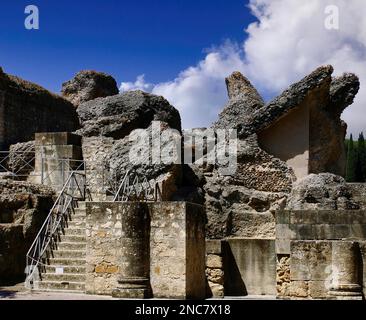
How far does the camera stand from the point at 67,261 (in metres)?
14.7

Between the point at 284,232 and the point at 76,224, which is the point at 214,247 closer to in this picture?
the point at 284,232

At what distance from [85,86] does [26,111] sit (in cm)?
701

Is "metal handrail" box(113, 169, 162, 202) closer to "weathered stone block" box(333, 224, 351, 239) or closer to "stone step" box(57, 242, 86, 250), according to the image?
"stone step" box(57, 242, 86, 250)

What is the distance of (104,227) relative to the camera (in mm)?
13391

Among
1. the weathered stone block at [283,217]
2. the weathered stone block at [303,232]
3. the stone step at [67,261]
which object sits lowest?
the stone step at [67,261]

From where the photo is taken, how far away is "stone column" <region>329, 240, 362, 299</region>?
12484 millimetres

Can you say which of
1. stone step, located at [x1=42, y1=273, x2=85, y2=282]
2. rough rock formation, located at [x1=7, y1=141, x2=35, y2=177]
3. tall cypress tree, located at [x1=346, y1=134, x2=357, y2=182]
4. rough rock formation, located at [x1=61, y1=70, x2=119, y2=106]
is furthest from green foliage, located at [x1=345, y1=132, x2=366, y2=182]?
stone step, located at [x1=42, y1=273, x2=85, y2=282]

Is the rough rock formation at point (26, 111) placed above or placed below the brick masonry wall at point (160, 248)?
above

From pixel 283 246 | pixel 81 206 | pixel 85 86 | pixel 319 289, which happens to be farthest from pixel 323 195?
pixel 85 86

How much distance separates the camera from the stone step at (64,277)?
558 inches

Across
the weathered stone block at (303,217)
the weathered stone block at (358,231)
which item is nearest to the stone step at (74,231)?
the weathered stone block at (303,217)

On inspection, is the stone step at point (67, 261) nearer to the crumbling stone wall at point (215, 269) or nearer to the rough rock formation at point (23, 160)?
the crumbling stone wall at point (215, 269)

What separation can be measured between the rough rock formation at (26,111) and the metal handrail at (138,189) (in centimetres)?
668

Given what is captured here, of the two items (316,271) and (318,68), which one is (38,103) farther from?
(316,271)
